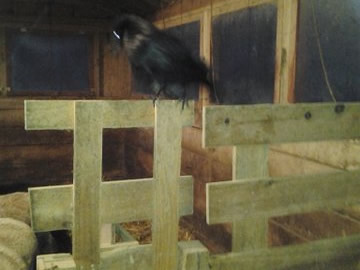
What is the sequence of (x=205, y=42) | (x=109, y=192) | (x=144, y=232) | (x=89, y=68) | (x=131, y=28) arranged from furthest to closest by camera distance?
(x=89, y=68) → (x=144, y=232) → (x=205, y=42) → (x=131, y=28) → (x=109, y=192)

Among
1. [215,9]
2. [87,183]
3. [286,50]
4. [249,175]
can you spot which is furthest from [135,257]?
[215,9]

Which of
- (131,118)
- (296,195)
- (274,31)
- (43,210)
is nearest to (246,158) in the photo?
(296,195)

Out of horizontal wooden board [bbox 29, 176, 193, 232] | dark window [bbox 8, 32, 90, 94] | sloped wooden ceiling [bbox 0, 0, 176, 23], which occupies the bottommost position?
horizontal wooden board [bbox 29, 176, 193, 232]

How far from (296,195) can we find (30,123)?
3.21 feet

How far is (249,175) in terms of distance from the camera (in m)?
1.54

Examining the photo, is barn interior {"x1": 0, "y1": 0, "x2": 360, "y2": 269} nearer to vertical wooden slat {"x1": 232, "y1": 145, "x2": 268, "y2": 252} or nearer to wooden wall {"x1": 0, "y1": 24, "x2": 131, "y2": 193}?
wooden wall {"x1": 0, "y1": 24, "x2": 131, "y2": 193}

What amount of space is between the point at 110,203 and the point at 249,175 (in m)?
0.51

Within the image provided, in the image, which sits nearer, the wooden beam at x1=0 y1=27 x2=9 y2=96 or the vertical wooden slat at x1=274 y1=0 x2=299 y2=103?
the vertical wooden slat at x1=274 y1=0 x2=299 y2=103

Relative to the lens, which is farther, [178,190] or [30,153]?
[30,153]

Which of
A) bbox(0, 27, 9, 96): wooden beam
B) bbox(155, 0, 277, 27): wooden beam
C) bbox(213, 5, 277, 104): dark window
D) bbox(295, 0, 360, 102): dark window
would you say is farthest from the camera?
bbox(0, 27, 9, 96): wooden beam

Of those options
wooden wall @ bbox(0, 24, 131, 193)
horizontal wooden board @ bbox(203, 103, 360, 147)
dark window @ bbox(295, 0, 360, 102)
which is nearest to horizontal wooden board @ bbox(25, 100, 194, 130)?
horizontal wooden board @ bbox(203, 103, 360, 147)

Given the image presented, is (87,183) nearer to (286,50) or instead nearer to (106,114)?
(106,114)

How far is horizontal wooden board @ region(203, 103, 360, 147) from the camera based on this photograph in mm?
1434

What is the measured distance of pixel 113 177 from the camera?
6.64 m
